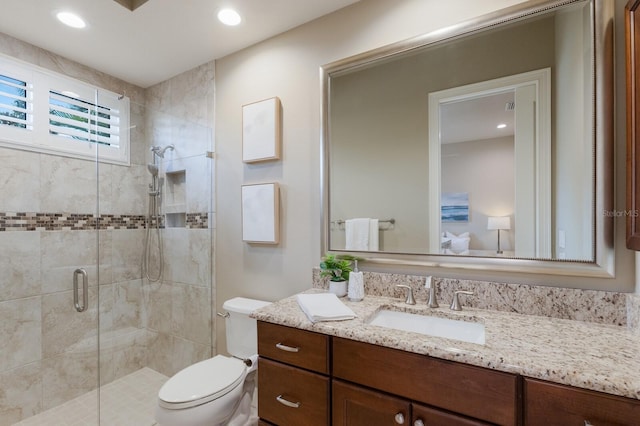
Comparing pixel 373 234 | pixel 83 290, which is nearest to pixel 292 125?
pixel 373 234

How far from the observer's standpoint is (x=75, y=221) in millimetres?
2154

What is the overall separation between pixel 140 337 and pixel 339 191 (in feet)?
6.58

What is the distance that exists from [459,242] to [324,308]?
28.2 inches

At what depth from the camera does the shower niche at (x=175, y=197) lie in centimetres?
229

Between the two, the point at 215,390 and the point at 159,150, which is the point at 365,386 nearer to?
the point at 215,390

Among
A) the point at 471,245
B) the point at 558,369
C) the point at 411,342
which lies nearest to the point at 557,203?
the point at 471,245

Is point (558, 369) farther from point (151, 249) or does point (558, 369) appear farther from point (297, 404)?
point (151, 249)

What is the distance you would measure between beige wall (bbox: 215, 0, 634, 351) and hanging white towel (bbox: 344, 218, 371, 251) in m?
0.20

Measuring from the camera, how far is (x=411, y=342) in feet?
3.21

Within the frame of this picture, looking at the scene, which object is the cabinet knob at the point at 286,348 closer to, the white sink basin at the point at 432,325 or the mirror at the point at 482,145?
the white sink basin at the point at 432,325

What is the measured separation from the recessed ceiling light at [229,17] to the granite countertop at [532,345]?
1.71 meters

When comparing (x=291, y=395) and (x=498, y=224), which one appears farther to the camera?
(x=498, y=224)

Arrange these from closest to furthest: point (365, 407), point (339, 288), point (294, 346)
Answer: point (365, 407), point (294, 346), point (339, 288)

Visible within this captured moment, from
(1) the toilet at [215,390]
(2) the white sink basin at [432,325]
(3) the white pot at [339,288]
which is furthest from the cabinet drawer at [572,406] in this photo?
(1) the toilet at [215,390]
